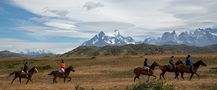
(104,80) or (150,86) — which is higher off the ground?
(150,86)

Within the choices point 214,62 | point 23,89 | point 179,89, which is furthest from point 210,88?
point 214,62

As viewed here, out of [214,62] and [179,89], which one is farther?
[214,62]

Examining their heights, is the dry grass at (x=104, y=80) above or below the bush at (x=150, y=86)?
below

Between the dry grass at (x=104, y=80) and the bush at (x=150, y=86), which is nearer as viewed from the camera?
the bush at (x=150, y=86)

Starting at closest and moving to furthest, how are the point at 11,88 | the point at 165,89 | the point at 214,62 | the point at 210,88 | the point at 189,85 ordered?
the point at 165,89 < the point at 210,88 < the point at 189,85 < the point at 11,88 < the point at 214,62

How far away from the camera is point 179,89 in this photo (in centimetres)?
2812

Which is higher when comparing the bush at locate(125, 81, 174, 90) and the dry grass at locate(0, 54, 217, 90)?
the bush at locate(125, 81, 174, 90)

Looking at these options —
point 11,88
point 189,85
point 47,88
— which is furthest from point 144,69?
point 11,88

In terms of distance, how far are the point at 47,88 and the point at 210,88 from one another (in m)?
13.1

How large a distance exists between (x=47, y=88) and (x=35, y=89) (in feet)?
3.23

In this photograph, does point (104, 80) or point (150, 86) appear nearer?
point (150, 86)

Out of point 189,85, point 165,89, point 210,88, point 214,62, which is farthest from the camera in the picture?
point 214,62

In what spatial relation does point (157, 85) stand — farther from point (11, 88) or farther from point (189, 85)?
point (11, 88)

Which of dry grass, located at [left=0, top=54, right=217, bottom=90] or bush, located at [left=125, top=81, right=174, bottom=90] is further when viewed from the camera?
dry grass, located at [left=0, top=54, right=217, bottom=90]
